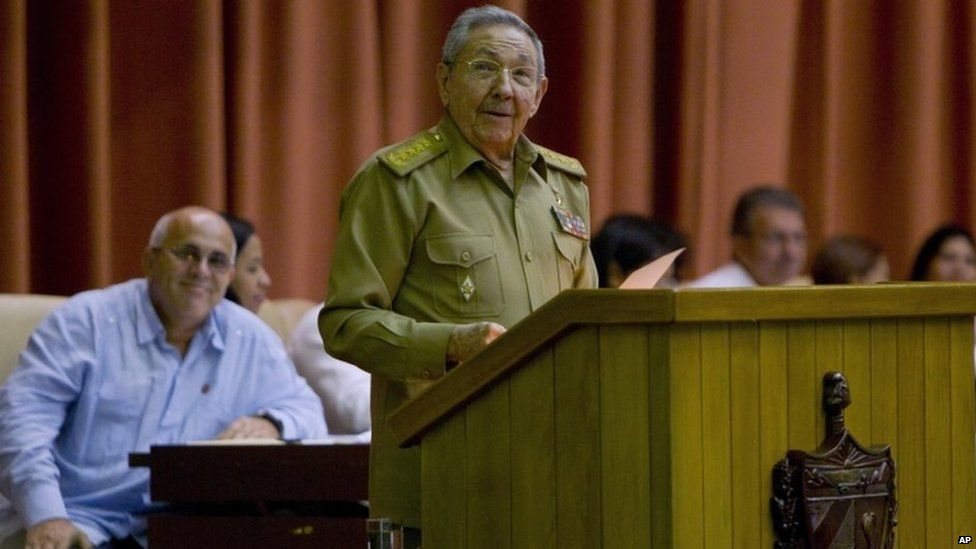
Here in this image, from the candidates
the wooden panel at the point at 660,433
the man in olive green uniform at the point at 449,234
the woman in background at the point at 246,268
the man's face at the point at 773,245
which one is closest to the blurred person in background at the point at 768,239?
the man's face at the point at 773,245

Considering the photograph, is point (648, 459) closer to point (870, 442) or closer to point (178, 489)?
point (870, 442)

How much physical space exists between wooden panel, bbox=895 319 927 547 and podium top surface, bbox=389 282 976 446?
0.04m

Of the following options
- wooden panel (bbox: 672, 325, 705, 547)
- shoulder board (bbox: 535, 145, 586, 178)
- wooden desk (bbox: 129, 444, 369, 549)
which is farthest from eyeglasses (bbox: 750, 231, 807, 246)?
wooden panel (bbox: 672, 325, 705, 547)

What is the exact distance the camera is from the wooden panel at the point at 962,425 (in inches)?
79.7

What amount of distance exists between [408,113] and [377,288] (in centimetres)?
291

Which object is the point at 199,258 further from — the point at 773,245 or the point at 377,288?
the point at 773,245

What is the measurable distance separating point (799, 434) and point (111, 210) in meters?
3.34

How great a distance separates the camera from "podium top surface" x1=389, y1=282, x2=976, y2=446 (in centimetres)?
183

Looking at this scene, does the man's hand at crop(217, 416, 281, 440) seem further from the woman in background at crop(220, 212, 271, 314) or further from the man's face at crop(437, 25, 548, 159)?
the man's face at crop(437, 25, 548, 159)

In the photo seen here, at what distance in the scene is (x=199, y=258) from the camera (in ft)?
12.9

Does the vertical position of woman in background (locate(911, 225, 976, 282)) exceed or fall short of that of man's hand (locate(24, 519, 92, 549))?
it exceeds it

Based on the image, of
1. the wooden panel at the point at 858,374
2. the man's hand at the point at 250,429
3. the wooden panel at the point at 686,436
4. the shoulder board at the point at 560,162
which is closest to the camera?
the wooden panel at the point at 686,436

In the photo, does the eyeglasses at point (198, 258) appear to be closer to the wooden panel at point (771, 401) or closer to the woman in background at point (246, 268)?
the woman in background at point (246, 268)

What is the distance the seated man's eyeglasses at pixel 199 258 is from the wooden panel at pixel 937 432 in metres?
2.28
